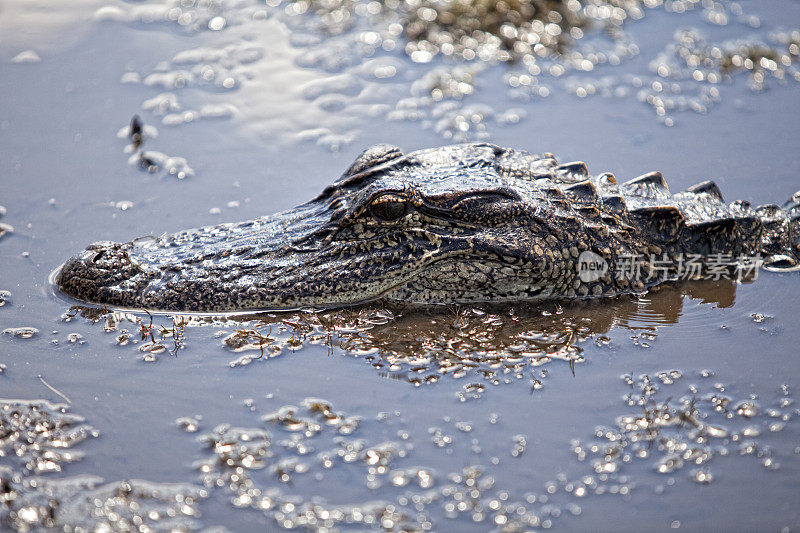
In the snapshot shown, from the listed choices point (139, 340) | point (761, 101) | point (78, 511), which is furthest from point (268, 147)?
point (761, 101)

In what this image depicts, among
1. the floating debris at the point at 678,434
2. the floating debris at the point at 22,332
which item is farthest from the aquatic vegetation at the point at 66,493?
the floating debris at the point at 678,434

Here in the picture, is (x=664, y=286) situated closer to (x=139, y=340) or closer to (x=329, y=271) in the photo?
(x=329, y=271)

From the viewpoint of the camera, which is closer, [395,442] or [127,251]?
[395,442]

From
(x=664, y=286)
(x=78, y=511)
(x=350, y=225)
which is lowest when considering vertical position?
(x=78, y=511)

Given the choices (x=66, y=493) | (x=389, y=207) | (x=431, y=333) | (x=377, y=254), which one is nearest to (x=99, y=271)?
(x=66, y=493)

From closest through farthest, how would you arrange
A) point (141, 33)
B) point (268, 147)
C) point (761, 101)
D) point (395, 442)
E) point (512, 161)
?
1. point (395, 442)
2. point (512, 161)
3. point (268, 147)
4. point (761, 101)
5. point (141, 33)

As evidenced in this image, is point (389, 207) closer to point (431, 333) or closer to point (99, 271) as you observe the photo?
point (431, 333)
